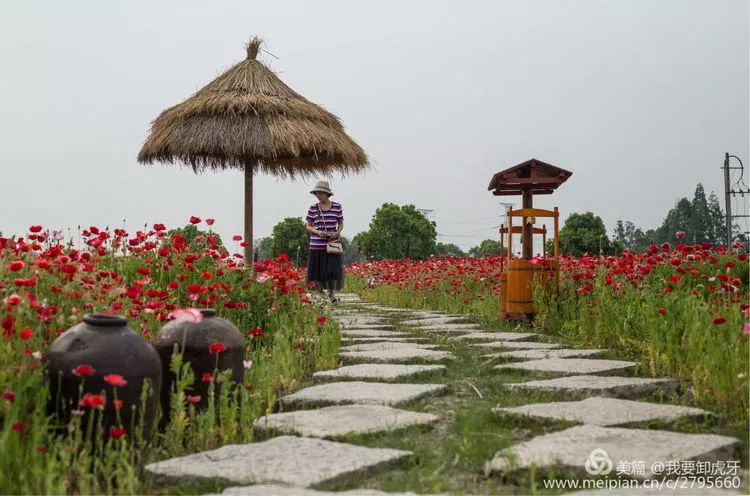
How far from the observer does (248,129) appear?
35.7 ft

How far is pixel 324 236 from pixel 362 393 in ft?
16.9

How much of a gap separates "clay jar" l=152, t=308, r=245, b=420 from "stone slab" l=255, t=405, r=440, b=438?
289 mm

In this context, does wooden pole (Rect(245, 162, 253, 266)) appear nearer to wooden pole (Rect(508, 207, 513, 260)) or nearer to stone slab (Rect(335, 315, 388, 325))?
stone slab (Rect(335, 315, 388, 325))

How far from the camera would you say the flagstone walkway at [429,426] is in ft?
8.03

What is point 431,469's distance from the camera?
256 centimetres

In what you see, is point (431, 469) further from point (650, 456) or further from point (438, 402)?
point (438, 402)

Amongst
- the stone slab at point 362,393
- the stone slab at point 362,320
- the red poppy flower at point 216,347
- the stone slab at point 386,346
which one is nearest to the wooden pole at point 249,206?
the stone slab at point 362,320

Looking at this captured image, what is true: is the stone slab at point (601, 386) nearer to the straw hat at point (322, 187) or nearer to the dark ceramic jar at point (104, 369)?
the dark ceramic jar at point (104, 369)

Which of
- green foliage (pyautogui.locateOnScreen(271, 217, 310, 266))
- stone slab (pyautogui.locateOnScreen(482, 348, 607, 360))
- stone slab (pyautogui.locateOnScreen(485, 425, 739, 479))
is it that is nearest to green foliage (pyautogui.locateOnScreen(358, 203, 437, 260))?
green foliage (pyautogui.locateOnScreen(271, 217, 310, 266))

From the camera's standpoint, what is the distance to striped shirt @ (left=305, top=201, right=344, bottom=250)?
8734 millimetres

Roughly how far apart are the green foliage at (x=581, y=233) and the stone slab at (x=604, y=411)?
38936 mm

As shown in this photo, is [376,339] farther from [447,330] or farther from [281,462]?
[281,462]

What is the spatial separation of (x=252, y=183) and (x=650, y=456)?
1008 centimetres

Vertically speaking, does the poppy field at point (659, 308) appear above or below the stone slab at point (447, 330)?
above
